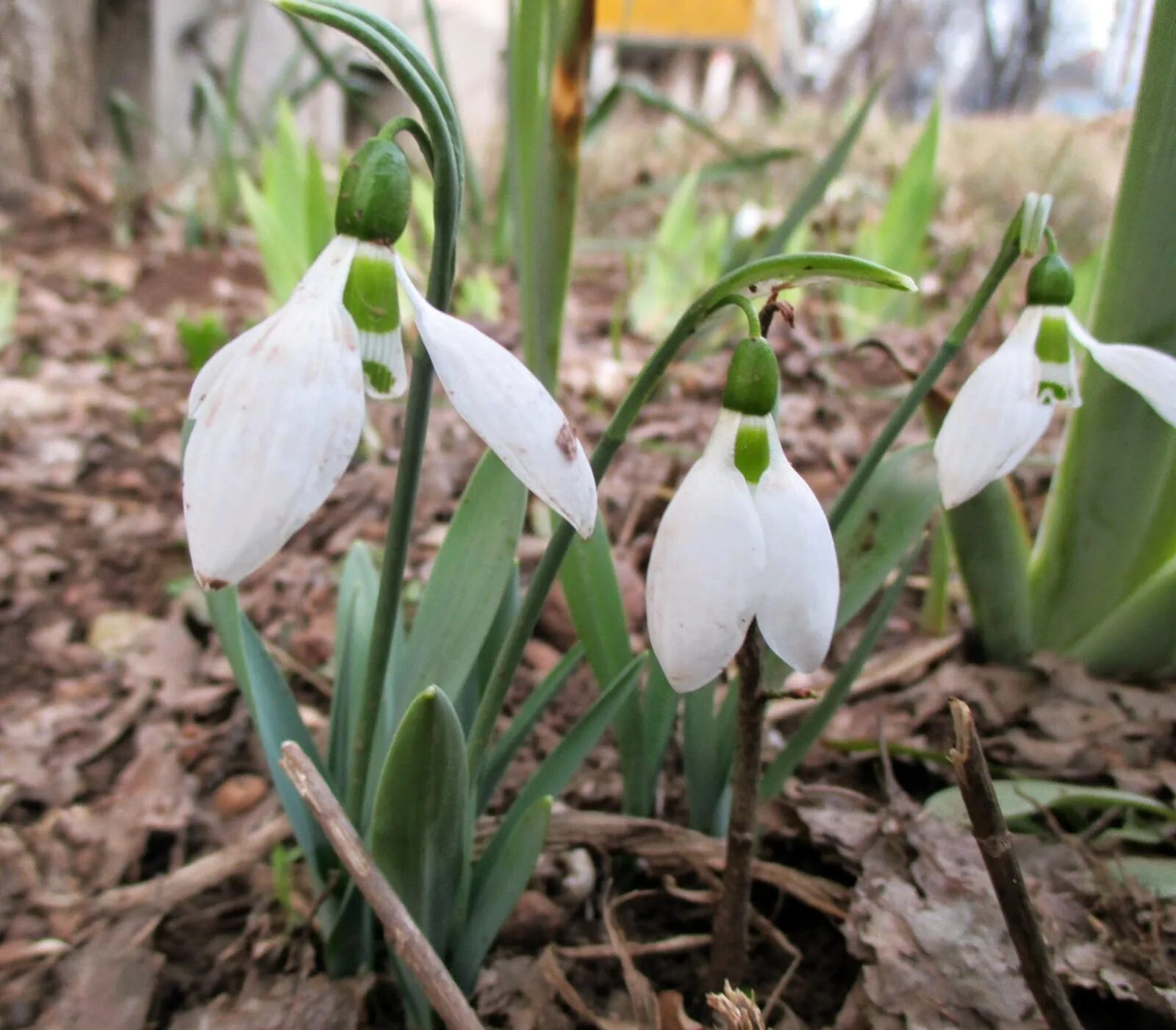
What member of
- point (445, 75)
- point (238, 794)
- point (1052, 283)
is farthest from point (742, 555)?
point (445, 75)

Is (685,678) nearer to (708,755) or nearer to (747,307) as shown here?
(747,307)

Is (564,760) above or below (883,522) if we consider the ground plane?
below

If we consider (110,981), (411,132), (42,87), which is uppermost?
(42,87)

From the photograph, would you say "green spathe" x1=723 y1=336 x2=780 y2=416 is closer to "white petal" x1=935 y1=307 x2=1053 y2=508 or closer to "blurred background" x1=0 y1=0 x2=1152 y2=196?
"white petal" x1=935 y1=307 x2=1053 y2=508

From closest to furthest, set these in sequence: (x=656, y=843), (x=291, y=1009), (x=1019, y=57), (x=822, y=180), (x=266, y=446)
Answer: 1. (x=266, y=446)
2. (x=291, y=1009)
3. (x=656, y=843)
4. (x=822, y=180)
5. (x=1019, y=57)

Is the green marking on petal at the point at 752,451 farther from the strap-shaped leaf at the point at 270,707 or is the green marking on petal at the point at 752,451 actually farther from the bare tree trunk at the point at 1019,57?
the bare tree trunk at the point at 1019,57

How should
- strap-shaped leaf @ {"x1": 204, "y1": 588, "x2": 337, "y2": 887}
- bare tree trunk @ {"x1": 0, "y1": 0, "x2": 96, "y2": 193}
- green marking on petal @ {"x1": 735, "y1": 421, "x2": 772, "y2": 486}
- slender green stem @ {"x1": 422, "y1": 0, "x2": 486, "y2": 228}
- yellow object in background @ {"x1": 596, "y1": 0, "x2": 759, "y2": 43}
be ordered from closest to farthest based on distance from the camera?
green marking on petal @ {"x1": 735, "y1": 421, "x2": 772, "y2": 486} < strap-shaped leaf @ {"x1": 204, "y1": 588, "x2": 337, "y2": 887} < slender green stem @ {"x1": 422, "y1": 0, "x2": 486, "y2": 228} < bare tree trunk @ {"x1": 0, "y1": 0, "x2": 96, "y2": 193} < yellow object in background @ {"x1": 596, "y1": 0, "x2": 759, "y2": 43}

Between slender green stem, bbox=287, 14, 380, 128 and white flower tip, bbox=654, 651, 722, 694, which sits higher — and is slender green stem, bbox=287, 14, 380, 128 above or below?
above

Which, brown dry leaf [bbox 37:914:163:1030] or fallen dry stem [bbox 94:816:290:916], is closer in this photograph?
brown dry leaf [bbox 37:914:163:1030]

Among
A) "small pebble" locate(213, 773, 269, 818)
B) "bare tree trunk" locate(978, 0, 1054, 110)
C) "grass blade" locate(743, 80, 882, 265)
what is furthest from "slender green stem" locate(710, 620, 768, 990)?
"bare tree trunk" locate(978, 0, 1054, 110)
